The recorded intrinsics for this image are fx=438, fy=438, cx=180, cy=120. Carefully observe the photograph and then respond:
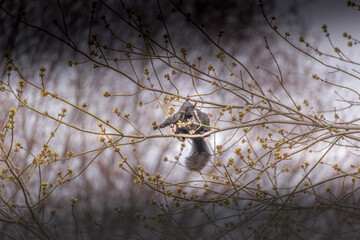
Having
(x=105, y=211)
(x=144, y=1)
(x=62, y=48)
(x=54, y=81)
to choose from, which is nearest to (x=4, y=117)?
(x=54, y=81)

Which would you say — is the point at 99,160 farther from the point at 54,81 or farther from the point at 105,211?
the point at 54,81

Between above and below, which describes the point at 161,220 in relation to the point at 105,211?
below

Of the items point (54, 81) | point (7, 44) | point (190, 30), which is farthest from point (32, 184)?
point (190, 30)

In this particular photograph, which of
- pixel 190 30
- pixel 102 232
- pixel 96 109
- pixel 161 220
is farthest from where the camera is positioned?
pixel 190 30

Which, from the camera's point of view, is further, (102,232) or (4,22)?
(4,22)

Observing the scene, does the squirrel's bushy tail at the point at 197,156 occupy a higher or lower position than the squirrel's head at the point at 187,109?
lower

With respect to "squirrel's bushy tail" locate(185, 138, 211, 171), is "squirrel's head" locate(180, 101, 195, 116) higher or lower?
higher

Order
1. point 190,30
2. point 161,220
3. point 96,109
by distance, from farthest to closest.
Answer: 1. point 190,30
2. point 96,109
3. point 161,220

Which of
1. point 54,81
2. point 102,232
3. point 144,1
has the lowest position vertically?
point 102,232
